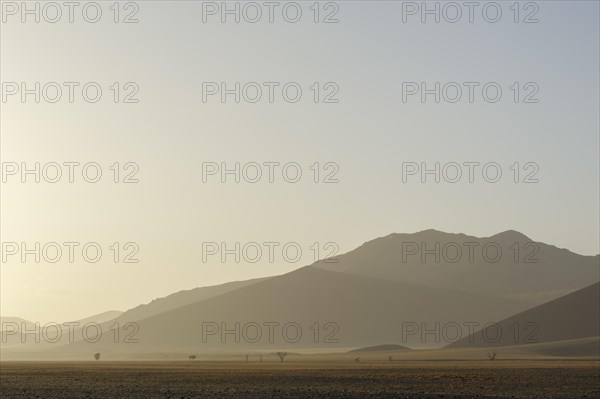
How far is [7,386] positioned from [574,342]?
11251cm

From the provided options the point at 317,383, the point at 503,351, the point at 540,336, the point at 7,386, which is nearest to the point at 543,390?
the point at 317,383

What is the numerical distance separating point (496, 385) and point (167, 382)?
2205 centimetres

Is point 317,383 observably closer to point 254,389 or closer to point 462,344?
point 254,389

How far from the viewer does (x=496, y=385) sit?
213 ft

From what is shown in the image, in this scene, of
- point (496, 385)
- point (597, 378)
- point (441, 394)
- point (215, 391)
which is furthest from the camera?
point (597, 378)

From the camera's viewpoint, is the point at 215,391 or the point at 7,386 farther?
the point at 7,386

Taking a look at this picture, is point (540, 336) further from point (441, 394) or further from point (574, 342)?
point (441, 394)

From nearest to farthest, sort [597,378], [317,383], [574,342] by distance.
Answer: [317,383] → [597,378] → [574,342]

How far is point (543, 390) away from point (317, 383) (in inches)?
625

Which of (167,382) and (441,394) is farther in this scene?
(167,382)

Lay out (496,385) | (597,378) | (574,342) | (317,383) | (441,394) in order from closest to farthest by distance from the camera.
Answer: (441,394), (496,385), (317,383), (597,378), (574,342)

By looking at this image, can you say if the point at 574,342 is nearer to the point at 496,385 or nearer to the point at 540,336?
the point at 540,336

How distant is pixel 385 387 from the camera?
205 feet

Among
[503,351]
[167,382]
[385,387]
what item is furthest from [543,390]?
[503,351]
